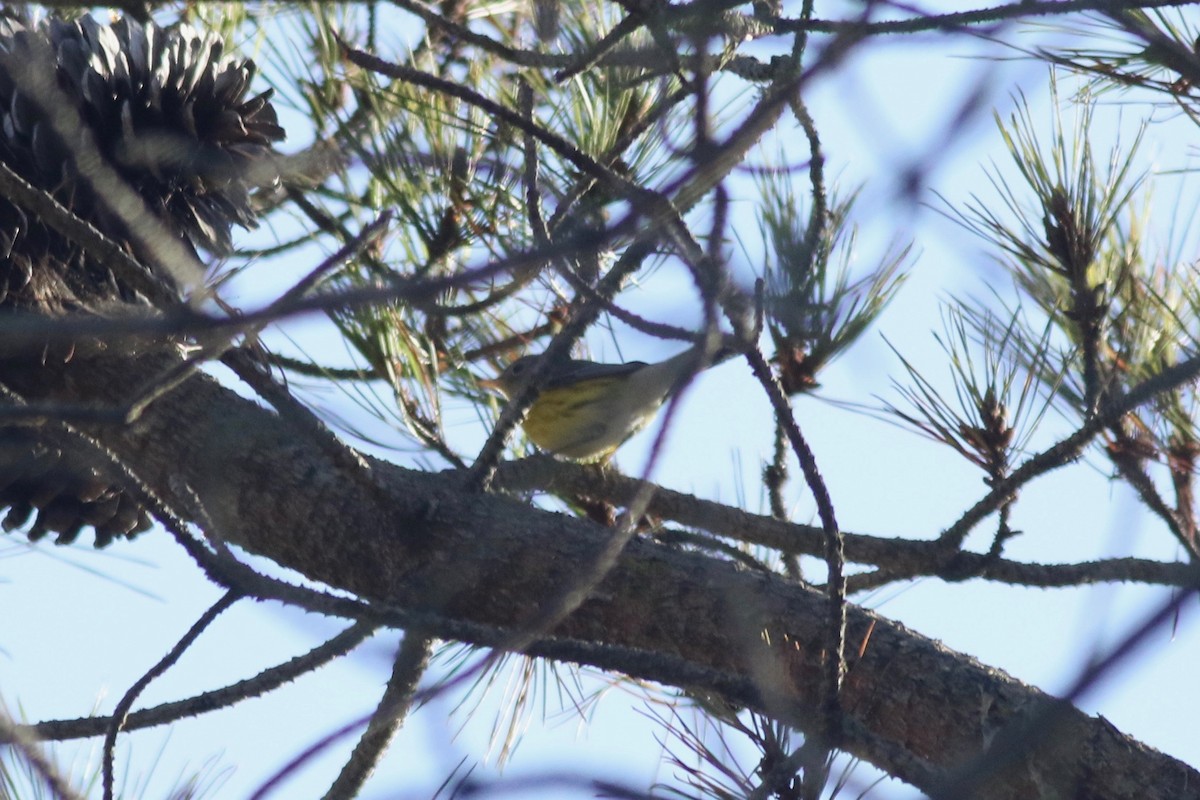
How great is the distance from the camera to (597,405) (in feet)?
11.7

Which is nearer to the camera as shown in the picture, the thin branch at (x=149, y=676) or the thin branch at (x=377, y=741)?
the thin branch at (x=149, y=676)

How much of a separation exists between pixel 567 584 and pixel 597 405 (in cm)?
195

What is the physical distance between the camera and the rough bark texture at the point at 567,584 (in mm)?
1499

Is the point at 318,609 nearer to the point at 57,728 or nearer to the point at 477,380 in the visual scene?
the point at 57,728

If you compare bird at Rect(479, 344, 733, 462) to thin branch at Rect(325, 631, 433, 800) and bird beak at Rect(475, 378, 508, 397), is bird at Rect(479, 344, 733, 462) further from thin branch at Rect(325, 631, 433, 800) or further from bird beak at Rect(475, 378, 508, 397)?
thin branch at Rect(325, 631, 433, 800)

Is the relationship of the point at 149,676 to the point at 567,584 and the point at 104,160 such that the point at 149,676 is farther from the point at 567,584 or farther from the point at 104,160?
the point at 104,160

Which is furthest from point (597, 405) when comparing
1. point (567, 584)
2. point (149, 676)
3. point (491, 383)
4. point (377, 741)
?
point (149, 676)

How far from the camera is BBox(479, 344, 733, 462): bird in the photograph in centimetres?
336

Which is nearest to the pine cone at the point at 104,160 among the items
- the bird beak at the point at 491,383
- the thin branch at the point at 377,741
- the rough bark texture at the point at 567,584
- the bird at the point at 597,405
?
→ the rough bark texture at the point at 567,584

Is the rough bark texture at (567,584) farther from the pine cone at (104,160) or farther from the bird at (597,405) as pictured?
the bird at (597,405)

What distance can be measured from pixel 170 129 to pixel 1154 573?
5.23 ft

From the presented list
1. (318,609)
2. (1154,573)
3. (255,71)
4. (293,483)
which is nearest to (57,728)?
(293,483)

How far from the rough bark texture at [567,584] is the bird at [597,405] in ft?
4.48

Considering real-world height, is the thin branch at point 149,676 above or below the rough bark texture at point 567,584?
below
